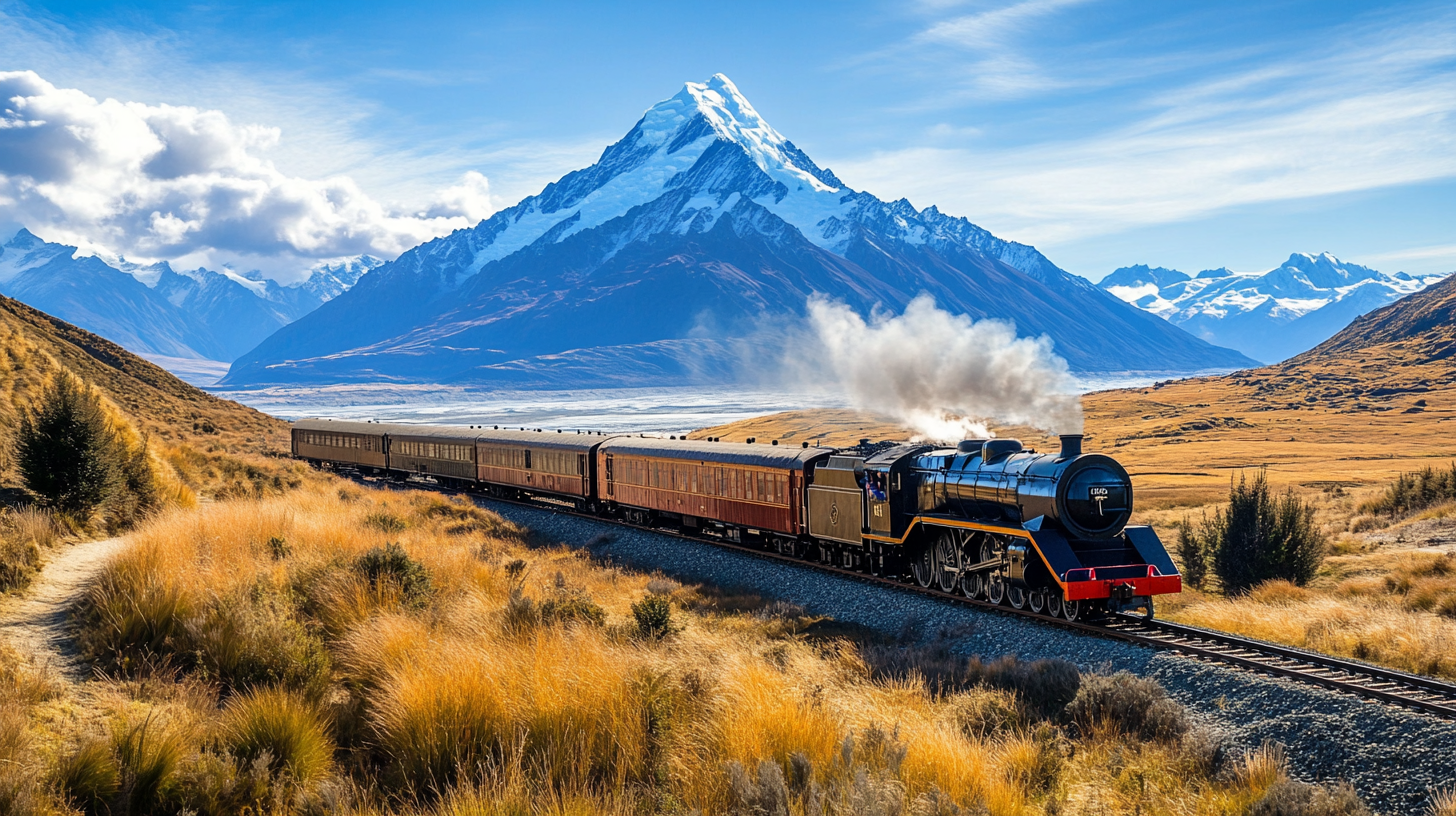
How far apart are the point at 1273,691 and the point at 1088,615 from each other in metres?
5.19

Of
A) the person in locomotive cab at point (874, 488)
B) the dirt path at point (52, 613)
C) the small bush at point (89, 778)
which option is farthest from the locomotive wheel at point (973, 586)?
the small bush at point (89, 778)

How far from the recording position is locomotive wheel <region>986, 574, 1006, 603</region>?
18.3 metres

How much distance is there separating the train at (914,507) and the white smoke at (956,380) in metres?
2.37

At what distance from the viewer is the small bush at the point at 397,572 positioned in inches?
503

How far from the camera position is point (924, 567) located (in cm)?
2109

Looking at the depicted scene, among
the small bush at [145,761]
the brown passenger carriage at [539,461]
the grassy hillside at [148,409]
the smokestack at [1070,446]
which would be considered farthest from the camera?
the brown passenger carriage at [539,461]

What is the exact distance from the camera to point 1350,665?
41.8 ft

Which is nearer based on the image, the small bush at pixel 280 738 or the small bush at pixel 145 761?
the small bush at pixel 145 761

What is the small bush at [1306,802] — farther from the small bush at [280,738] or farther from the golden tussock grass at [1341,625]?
the small bush at [280,738]

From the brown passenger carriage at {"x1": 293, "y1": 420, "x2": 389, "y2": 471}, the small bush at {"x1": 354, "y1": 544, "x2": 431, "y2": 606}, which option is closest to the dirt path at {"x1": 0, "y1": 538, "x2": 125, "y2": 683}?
the small bush at {"x1": 354, "y1": 544, "x2": 431, "y2": 606}

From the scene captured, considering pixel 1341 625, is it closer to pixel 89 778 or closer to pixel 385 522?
pixel 89 778

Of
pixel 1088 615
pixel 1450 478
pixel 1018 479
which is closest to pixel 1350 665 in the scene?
pixel 1088 615

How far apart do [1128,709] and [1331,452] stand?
7028 cm

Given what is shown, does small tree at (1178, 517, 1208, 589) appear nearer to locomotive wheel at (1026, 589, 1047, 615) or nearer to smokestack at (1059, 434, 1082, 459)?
smokestack at (1059, 434, 1082, 459)
